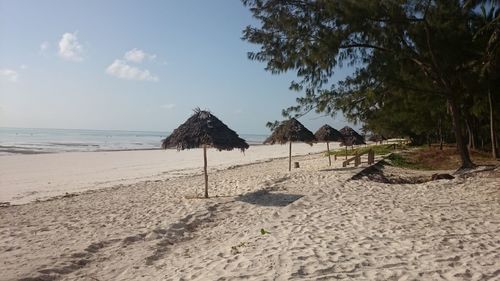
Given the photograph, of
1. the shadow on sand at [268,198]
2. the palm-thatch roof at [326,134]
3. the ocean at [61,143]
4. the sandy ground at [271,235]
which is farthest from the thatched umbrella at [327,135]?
the ocean at [61,143]

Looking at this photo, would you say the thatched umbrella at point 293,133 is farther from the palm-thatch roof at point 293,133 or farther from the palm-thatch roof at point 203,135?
the palm-thatch roof at point 203,135

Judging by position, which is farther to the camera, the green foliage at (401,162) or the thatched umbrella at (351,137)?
the thatched umbrella at (351,137)

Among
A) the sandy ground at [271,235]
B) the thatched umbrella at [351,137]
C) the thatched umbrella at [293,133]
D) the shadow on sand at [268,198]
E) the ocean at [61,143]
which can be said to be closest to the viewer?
the sandy ground at [271,235]

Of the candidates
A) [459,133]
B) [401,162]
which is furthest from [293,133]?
[459,133]

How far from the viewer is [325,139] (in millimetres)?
19172

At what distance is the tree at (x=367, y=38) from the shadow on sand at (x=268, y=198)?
417cm

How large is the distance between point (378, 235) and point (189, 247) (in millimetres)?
2906

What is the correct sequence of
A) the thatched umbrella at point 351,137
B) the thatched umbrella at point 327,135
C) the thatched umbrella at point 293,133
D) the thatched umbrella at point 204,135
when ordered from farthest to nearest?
the thatched umbrella at point 351,137
the thatched umbrella at point 327,135
the thatched umbrella at point 293,133
the thatched umbrella at point 204,135

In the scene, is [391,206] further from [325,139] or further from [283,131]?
[325,139]

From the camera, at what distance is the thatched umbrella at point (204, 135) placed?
11.4 meters

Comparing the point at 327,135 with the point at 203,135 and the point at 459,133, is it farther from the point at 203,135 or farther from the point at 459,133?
the point at 203,135

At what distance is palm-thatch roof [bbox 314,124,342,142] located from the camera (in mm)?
19219

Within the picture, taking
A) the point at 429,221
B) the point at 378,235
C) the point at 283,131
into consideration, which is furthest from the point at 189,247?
the point at 283,131

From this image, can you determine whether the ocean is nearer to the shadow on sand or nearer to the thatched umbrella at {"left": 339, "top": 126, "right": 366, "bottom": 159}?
the thatched umbrella at {"left": 339, "top": 126, "right": 366, "bottom": 159}
